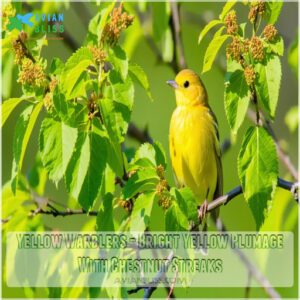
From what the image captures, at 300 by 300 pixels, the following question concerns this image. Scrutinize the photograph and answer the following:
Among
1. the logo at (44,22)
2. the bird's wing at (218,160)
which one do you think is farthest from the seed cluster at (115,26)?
the bird's wing at (218,160)

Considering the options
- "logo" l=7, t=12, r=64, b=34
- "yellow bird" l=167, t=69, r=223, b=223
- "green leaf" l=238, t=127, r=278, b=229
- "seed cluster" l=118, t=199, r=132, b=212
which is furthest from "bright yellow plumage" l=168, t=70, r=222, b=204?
"green leaf" l=238, t=127, r=278, b=229

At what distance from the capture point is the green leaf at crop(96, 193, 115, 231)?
3.10m

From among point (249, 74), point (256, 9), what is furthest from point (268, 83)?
point (256, 9)

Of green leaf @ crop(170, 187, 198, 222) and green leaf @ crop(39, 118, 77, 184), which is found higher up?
green leaf @ crop(39, 118, 77, 184)

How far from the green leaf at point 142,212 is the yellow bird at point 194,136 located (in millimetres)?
1549

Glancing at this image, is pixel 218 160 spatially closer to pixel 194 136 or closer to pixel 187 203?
pixel 194 136

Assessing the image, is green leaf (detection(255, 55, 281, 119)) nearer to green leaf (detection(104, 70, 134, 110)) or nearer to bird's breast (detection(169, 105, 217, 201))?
green leaf (detection(104, 70, 134, 110))

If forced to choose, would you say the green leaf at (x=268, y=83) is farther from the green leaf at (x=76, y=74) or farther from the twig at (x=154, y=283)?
the twig at (x=154, y=283)

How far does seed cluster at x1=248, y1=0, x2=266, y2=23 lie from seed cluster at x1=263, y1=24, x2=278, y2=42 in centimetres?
6

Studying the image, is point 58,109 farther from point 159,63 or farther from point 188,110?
point 159,63

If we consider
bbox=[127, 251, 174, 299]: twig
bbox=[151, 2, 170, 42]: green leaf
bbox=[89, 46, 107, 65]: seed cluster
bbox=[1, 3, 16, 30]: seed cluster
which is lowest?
bbox=[127, 251, 174, 299]: twig

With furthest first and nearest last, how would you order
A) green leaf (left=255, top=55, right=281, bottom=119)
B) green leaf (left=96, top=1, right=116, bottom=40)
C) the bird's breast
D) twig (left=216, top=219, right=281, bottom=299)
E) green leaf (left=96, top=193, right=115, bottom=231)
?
the bird's breast, twig (left=216, top=219, right=281, bottom=299), green leaf (left=96, top=193, right=115, bottom=231), green leaf (left=96, top=1, right=116, bottom=40), green leaf (left=255, top=55, right=281, bottom=119)

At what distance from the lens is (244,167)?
2.84m

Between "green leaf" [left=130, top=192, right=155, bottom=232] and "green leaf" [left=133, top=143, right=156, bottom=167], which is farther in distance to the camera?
"green leaf" [left=133, top=143, right=156, bottom=167]
